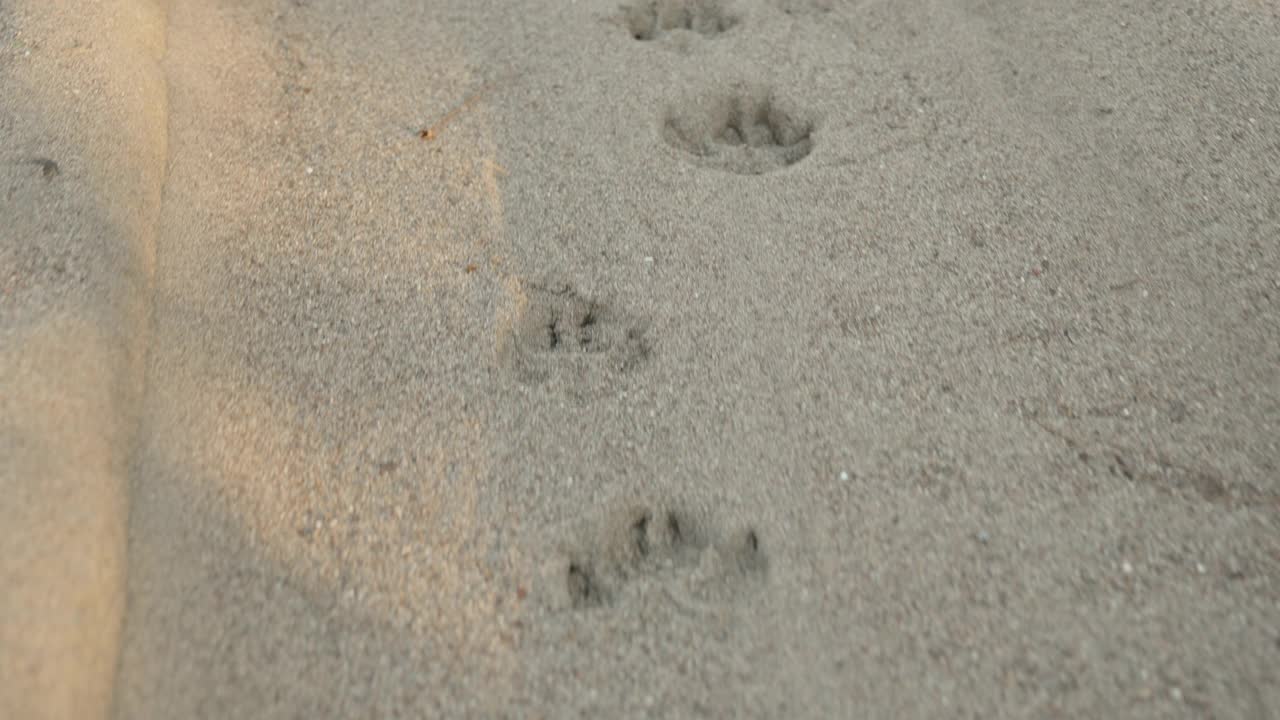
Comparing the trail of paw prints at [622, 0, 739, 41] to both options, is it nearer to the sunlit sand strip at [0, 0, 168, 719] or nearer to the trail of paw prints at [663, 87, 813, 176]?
the trail of paw prints at [663, 87, 813, 176]

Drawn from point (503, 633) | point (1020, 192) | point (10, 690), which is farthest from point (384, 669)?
point (1020, 192)

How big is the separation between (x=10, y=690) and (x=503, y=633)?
0.66 meters

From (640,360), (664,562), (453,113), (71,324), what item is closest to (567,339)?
(640,360)

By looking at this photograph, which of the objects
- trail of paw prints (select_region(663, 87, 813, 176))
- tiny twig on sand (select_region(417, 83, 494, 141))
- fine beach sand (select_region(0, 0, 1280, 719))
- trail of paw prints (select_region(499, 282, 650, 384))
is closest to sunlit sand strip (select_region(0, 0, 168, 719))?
fine beach sand (select_region(0, 0, 1280, 719))

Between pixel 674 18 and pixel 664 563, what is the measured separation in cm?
163

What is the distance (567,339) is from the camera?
6.46 feet

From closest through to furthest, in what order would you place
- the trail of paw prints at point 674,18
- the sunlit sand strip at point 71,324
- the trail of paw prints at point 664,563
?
the sunlit sand strip at point 71,324
the trail of paw prints at point 664,563
the trail of paw prints at point 674,18

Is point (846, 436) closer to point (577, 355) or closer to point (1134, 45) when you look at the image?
point (577, 355)

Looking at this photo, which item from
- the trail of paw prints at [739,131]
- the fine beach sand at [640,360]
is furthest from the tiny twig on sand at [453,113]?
the trail of paw prints at [739,131]

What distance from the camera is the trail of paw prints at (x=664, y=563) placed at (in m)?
1.59

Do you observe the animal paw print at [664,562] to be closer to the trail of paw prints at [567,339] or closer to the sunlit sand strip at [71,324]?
the trail of paw prints at [567,339]

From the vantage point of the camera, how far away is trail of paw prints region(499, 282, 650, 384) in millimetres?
1909

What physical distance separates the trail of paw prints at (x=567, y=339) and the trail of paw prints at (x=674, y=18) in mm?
981

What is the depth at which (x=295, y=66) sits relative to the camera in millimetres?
2529
